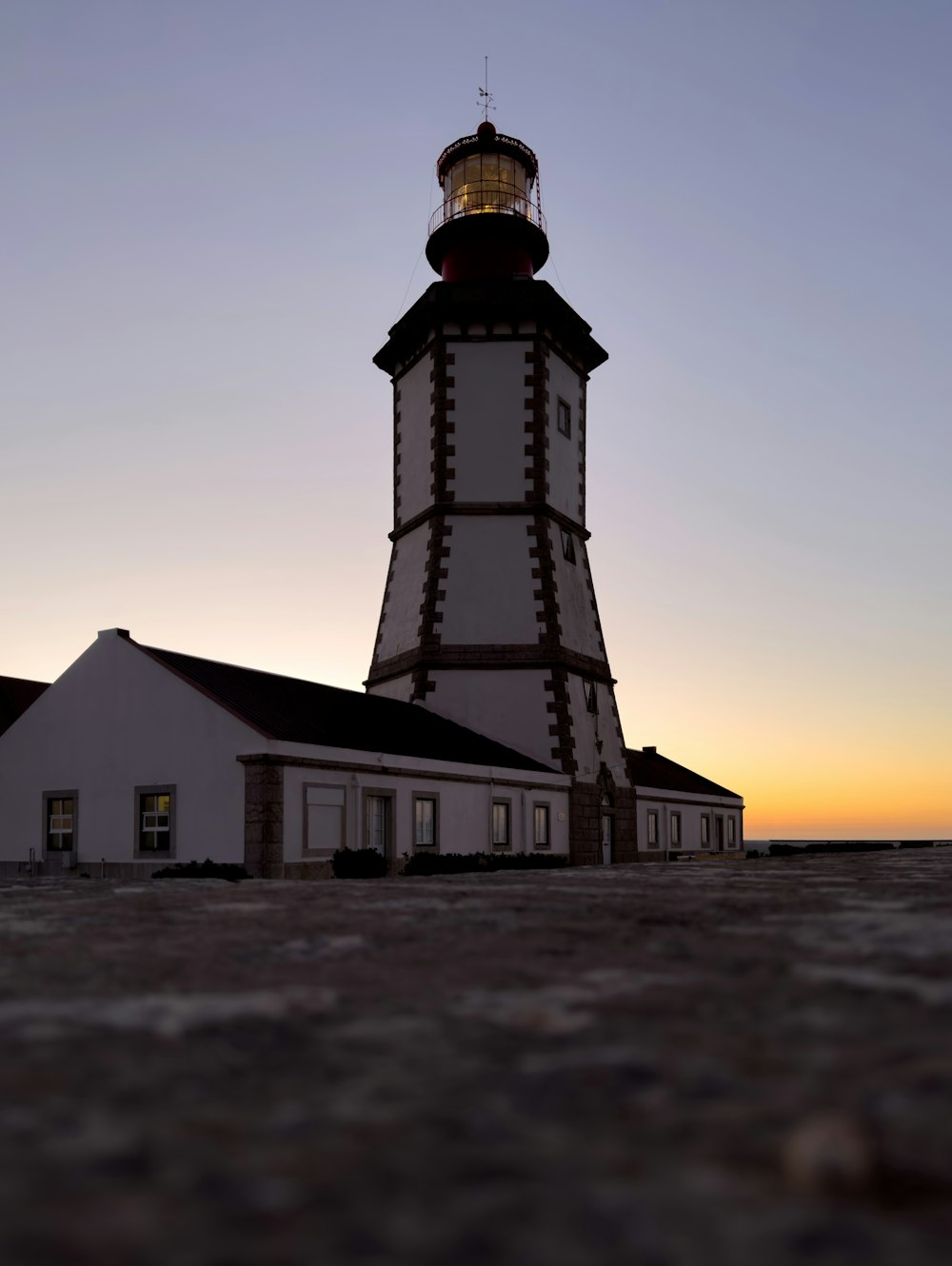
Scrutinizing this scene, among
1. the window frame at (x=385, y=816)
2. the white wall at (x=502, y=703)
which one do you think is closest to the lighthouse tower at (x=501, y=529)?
the white wall at (x=502, y=703)

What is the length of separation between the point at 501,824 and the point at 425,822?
146 inches

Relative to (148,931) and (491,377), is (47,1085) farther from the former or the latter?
(491,377)

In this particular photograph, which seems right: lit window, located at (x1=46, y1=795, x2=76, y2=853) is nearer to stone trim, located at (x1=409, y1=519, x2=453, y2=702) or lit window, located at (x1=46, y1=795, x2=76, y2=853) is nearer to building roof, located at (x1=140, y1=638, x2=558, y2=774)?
Answer: building roof, located at (x1=140, y1=638, x2=558, y2=774)

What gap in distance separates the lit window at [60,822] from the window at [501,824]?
34.1ft

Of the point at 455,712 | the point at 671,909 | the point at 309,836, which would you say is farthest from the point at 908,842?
the point at 671,909

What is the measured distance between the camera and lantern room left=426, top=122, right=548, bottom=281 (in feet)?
117

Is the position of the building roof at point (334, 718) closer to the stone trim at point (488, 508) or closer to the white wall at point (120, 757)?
the white wall at point (120, 757)

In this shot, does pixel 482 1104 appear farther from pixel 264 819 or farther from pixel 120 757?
pixel 120 757

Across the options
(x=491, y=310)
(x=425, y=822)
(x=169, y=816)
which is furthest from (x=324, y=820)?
(x=491, y=310)

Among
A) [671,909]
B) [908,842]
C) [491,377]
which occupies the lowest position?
[908,842]

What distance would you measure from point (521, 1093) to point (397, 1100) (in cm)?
24

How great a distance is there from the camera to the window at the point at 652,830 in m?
37.0

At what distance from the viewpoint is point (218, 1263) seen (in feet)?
4.66

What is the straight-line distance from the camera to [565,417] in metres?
34.3
